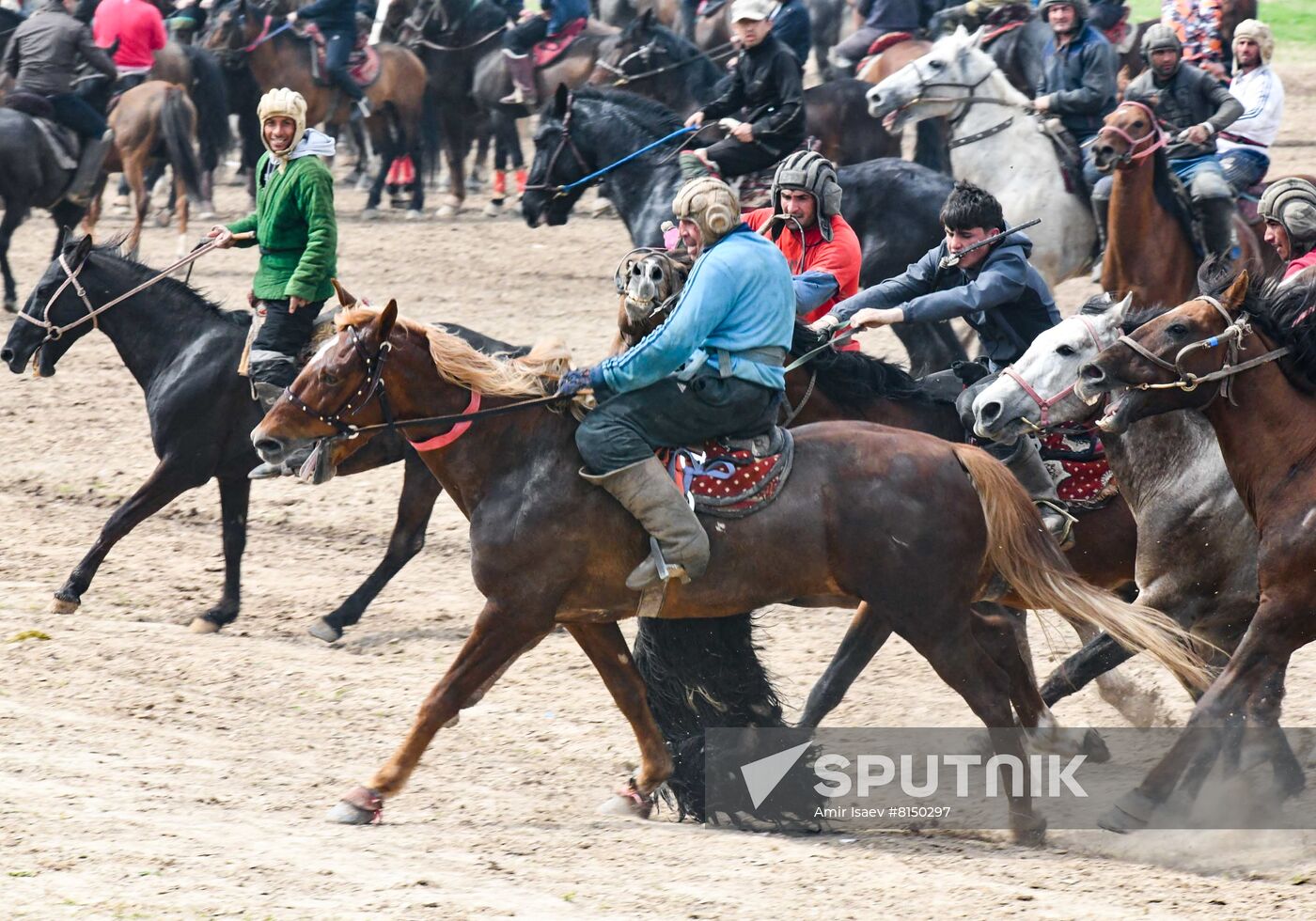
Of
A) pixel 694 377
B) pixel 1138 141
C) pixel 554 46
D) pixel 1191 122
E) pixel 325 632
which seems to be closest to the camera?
pixel 694 377

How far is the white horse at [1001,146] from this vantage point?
1209 centimetres

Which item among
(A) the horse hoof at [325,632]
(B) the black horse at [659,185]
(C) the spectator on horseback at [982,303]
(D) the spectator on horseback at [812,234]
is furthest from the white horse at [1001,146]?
(A) the horse hoof at [325,632]

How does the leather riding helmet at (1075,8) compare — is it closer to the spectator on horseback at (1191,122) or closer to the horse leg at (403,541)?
the spectator on horseback at (1191,122)

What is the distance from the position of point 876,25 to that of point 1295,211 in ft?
34.8

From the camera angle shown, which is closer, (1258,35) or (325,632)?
(325,632)

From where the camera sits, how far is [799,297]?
7.45 meters

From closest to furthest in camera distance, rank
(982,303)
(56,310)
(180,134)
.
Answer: (982,303) → (56,310) → (180,134)

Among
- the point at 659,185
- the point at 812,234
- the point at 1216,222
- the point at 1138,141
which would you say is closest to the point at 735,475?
the point at 812,234

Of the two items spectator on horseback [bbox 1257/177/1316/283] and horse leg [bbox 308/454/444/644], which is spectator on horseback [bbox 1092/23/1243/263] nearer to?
spectator on horseback [bbox 1257/177/1316/283]

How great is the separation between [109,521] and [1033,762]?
4560mm

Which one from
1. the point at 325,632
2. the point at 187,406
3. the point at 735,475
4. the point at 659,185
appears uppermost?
the point at 659,185

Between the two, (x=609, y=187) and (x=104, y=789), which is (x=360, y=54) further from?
(x=104, y=789)

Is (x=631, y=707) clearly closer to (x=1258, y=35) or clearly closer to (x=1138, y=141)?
(x=1138, y=141)

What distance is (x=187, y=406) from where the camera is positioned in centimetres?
882
